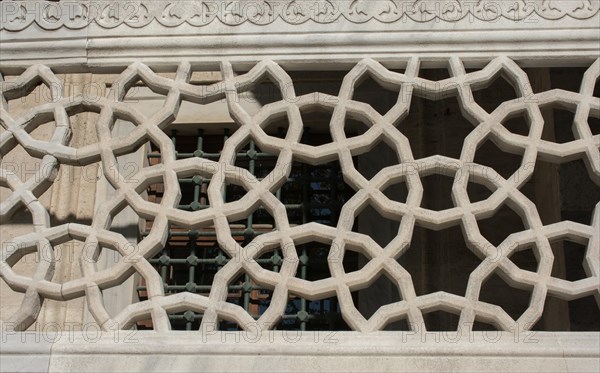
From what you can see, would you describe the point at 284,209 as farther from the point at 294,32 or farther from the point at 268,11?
the point at 268,11

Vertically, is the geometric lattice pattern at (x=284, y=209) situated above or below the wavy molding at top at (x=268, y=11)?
below

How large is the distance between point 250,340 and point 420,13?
1504 millimetres

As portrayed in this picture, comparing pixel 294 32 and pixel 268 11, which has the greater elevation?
pixel 268 11

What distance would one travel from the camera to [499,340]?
3799 mm

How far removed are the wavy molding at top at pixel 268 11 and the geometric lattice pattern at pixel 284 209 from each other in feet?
0.67

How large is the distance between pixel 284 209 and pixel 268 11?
2.84 ft

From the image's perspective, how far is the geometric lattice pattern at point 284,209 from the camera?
3.91 m

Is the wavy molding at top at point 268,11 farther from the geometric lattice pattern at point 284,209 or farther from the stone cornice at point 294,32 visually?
the geometric lattice pattern at point 284,209

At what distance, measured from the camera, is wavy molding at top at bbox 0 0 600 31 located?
4.30 m

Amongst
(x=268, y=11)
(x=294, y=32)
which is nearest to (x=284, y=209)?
(x=294, y=32)

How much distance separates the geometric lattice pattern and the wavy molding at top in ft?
0.67

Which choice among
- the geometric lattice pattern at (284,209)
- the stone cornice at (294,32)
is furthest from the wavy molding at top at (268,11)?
the geometric lattice pattern at (284,209)

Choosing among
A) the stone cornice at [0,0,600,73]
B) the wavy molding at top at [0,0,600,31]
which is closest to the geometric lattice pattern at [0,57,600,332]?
the stone cornice at [0,0,600,73]

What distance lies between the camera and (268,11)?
438 cm
